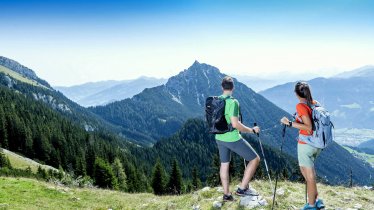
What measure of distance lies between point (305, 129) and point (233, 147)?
2672 millimetres

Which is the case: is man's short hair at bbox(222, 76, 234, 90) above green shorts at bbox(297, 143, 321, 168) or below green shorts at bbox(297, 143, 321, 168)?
above

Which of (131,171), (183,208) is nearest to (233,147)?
(183,208)

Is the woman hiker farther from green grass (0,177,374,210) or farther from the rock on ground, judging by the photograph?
the rock on ground

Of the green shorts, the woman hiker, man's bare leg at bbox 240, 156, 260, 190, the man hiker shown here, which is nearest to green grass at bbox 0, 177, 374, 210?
man's bare leg at bbox 240, 156, 260, 190

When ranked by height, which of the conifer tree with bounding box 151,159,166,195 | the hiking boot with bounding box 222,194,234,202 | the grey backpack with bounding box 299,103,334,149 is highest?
the grey backpack with bounding box 299,103,334,149

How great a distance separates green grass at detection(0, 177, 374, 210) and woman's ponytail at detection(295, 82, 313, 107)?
415 centimetres

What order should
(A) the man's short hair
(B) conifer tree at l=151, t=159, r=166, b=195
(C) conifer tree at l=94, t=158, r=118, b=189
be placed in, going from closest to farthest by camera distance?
(A) the man's short hair < (C) conifer tree at l=94, t=158, r=118, b=189 < (B) conifer tree at l=151, t=159, r=166, b=195

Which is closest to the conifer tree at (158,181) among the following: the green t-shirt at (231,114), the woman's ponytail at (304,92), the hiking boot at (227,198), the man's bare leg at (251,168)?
the hiking boot at (227,198)

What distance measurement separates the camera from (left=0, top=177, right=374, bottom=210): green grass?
13.8 meters

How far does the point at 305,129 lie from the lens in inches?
439

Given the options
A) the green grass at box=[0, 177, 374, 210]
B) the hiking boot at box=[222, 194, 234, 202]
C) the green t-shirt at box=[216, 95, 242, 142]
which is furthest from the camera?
the green grass at box=[0, 177, 374, 210]

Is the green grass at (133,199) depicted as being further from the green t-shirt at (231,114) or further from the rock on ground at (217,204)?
the green t-shirt at (231,114)

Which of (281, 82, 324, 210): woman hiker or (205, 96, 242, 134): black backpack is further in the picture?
(205, 96, 242, 134): black backpack

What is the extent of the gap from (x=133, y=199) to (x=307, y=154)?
12.9 meters
